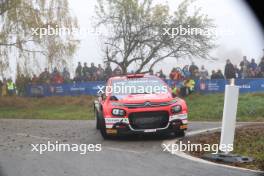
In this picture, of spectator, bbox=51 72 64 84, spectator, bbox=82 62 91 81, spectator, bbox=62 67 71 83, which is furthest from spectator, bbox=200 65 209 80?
spectator, bbox=51 72 64 84

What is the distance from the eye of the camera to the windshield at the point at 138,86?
43.4ft

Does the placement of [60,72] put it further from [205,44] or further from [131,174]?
[131,174]

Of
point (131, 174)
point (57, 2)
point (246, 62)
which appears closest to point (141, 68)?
point (57, 2)

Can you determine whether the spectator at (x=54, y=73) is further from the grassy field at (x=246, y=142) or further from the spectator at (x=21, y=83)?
the grassy field at (x=246, y=142)

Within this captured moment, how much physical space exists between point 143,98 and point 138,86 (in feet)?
3.22

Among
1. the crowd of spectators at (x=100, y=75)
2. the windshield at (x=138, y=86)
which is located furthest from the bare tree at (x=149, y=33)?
the windshield at (x=138, y=86)

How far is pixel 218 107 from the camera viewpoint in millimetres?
21609

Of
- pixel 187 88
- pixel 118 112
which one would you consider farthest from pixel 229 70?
pixel 118 112

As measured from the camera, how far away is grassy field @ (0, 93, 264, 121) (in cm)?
2022

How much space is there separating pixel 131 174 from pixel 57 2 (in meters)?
24.4

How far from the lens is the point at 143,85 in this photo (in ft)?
44.3

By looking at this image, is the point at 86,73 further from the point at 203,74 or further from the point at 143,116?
the point at 143,116

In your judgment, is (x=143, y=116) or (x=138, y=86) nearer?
(x=143, y=116)

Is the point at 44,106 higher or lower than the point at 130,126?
lower
